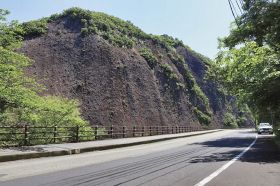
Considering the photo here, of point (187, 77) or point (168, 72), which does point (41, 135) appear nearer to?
point (168, 72)

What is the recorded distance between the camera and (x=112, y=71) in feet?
225

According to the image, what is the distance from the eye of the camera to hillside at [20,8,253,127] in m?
62.5

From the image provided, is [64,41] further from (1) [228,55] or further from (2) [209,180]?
(2) [209,180]

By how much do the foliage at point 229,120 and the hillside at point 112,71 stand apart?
40.8 feet

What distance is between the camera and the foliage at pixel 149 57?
3161 inches

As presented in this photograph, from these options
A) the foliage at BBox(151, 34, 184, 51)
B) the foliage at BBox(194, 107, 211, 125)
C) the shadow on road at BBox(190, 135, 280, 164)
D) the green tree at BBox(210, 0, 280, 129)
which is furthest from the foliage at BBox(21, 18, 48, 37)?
the shadow on road at BBox(190, 135, 280, 164)

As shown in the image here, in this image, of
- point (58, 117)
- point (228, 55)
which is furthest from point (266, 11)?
point (58, 117)

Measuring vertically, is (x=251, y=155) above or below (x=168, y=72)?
below

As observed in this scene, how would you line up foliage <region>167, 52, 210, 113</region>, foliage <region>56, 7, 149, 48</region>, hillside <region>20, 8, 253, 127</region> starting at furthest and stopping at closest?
foliage <region>167, 52, 210, 113</region> → foliage <region>56, 7, 149, 48</region> → hillside <region>20, 8, 253, 127</region>

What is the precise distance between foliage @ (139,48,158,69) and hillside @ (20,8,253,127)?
22cm

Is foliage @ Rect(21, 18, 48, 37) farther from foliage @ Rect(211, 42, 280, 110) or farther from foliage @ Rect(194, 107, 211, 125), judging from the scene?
foliage @ Rect(211, 42, 280, 110)

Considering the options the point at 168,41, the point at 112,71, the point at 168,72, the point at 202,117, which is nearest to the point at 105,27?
the point at 112,71

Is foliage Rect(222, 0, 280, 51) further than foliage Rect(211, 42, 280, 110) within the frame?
No

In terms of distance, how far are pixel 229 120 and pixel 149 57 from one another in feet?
131
